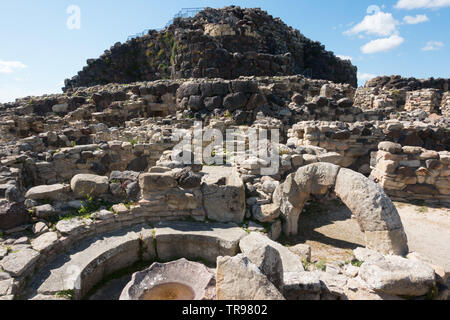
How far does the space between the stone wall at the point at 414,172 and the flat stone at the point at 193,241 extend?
4.53 meters

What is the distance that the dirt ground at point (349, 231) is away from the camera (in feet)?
15.1

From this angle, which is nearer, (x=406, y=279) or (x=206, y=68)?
(x=406, y=279)

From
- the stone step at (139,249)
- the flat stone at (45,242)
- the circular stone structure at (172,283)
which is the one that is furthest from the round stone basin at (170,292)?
the flat stone at (45,242)

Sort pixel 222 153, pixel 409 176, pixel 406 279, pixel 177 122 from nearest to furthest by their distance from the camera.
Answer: pixel 406 279 < pixel 409 176 < pixel 222 153 < pixel 177 122

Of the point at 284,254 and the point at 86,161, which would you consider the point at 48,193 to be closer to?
the point at 86,161

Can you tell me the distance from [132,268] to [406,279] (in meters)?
3.57

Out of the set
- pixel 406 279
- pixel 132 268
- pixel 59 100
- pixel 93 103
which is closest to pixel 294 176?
pixel 406 279

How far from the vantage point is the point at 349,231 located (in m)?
5.38

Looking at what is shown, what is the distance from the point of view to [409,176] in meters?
6.59

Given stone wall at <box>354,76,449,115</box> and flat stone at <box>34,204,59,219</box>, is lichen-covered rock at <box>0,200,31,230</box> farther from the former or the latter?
stone wall at <box>354,76,449,115</box>

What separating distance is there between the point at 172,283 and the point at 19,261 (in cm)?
181

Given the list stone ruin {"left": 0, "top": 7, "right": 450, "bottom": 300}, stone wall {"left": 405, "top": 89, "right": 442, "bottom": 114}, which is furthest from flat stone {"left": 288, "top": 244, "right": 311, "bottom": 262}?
stone wall {"left": 405, "top": 89, "right": 442, "bottom": 114}
